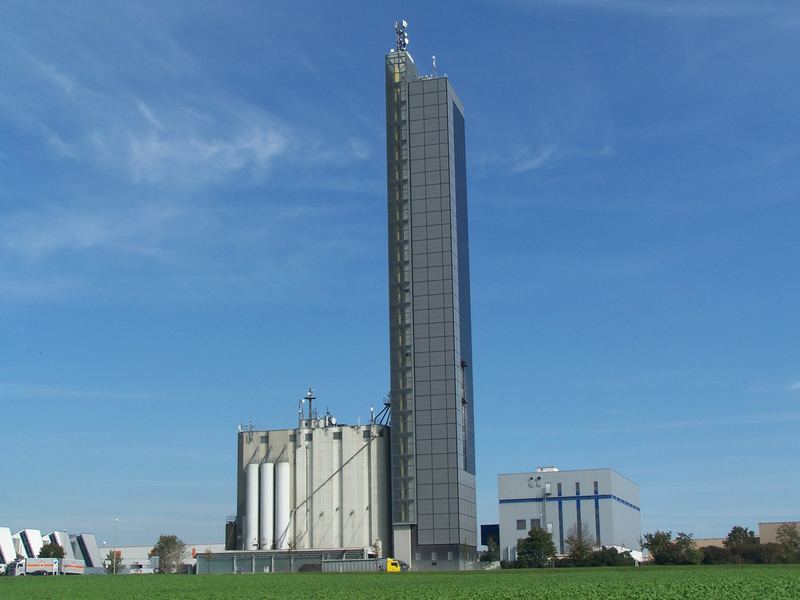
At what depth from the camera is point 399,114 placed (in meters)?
132

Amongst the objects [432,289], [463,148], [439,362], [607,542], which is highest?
[463,148]

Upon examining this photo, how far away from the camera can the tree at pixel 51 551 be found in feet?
608

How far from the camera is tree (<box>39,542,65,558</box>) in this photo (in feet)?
608

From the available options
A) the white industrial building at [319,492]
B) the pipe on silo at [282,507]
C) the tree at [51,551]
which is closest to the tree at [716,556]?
the white industrial building at [319,492]

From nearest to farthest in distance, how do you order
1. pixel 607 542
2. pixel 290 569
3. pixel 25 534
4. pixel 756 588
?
pixel 756 588, pixel 290 569, pixel 607 542, pixel 25 534

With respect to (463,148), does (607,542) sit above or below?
below

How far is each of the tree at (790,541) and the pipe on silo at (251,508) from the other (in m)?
67.8

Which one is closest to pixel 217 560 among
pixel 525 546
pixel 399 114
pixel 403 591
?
pixel 525 546

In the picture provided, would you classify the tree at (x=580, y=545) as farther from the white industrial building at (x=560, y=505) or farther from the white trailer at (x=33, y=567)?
the white trailer at (x=33, y=567)

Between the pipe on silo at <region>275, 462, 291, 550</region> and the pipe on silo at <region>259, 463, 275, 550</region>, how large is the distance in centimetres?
58

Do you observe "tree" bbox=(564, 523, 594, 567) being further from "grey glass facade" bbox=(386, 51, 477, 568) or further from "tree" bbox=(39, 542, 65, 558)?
"tree" bbox=(39, 542, 65, 558)

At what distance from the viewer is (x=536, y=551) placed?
13225 cm

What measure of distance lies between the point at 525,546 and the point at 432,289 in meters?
35.4

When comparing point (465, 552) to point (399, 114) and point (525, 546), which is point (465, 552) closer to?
point (525, 546)
